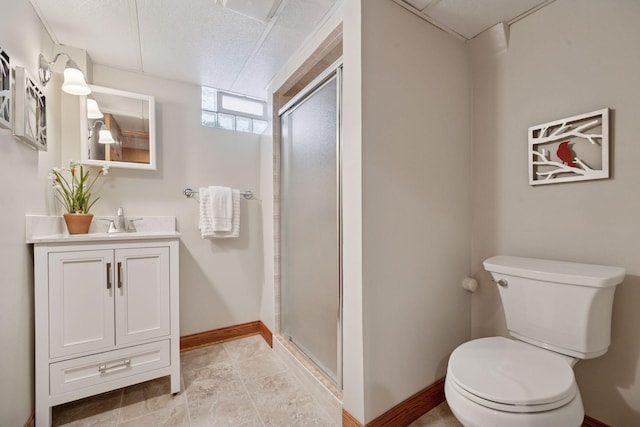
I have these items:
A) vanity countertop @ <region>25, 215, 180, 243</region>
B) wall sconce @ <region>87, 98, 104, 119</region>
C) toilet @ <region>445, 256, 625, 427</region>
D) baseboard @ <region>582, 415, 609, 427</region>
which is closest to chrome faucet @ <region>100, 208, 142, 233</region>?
vanity countertop @ <region>25, 215, 180, 243</region>

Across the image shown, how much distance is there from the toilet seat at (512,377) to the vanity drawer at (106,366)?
1540 millimetres

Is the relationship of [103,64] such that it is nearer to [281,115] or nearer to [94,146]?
[94,146]

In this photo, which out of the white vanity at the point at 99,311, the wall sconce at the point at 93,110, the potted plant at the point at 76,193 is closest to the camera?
the white vanity at the point at 99,311

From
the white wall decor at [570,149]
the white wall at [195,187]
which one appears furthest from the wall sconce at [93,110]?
the white wall decor at [570,149]

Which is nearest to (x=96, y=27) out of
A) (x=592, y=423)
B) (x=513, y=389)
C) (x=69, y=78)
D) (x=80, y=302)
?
(x=69, y=78)

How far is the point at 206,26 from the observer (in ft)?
4.89

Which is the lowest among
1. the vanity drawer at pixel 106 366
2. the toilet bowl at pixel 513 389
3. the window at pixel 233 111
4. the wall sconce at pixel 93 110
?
the vanity drawer at pixel 106 366

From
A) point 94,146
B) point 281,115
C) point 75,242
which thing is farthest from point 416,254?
point 94,146

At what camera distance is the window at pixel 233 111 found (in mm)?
2291

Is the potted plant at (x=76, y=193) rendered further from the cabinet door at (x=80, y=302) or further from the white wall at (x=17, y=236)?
the cabinet door at (x=80, y=302)

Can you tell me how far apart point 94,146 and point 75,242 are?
0.73 metres

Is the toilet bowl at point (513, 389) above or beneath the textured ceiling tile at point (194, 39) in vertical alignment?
beneath

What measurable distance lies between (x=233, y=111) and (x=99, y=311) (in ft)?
5.77

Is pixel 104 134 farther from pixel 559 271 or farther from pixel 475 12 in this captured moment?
pixel 559 271
